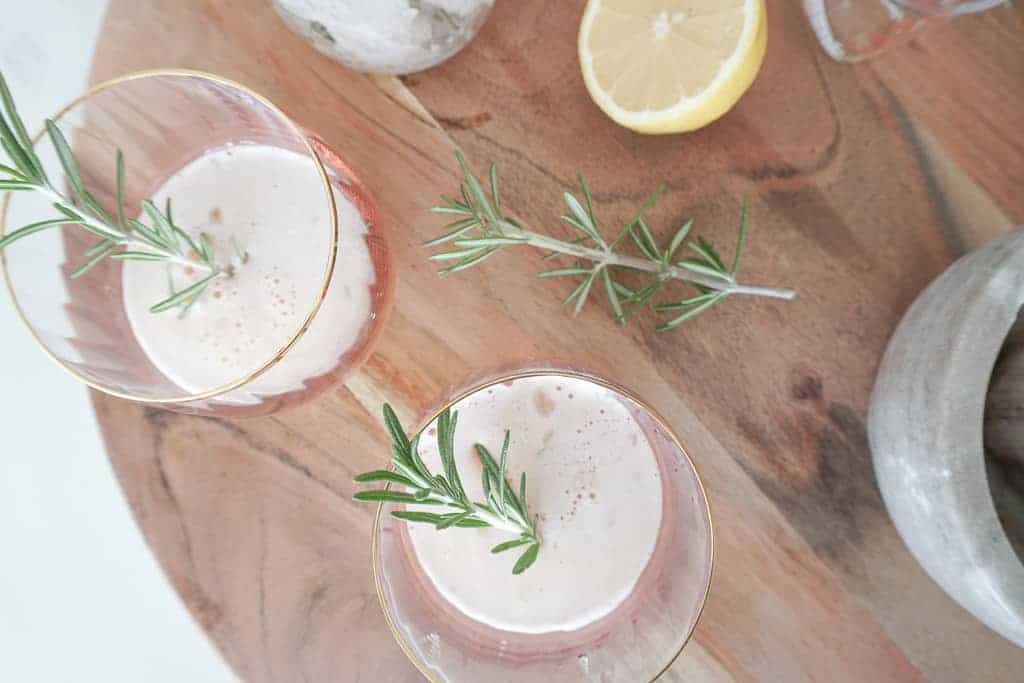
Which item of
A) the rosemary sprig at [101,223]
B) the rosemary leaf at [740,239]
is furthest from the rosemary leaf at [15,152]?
the rosemary leaf at [740,239]

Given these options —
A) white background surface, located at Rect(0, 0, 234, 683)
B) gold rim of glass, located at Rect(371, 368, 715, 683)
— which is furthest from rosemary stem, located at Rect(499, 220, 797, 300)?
white background surface, located at Rect(0, 0, 234, 683)

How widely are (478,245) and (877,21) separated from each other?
411 millimetres

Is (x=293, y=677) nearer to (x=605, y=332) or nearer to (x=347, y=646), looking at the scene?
(x=347, y=646)

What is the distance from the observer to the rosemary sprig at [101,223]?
604 millimetres

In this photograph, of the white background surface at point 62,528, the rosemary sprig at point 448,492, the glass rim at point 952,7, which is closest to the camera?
the rosemary sprig at point 448,492

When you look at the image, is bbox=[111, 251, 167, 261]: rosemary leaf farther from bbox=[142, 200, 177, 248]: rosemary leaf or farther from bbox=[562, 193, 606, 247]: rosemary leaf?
bbox=[562, 193, 606, 247]: rosemary leaf

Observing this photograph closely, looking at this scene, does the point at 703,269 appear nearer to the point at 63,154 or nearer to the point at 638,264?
the point at 638,264

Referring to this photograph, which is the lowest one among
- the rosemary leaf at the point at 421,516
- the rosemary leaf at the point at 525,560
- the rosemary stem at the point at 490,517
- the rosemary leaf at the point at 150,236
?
the rosemary leaf at the point at 525,560

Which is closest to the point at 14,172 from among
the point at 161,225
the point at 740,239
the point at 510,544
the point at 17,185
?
the point at 17,185

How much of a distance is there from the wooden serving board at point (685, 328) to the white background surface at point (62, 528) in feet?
1.14

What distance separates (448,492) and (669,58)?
1.36ft

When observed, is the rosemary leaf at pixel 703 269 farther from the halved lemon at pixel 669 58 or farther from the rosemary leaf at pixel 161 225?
the rosemary leaf at pixel 161 225

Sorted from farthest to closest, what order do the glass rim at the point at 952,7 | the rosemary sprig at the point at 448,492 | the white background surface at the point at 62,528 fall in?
1. the white background surface at the point at 62,528
2. the glass rim at the point at 952,7
3. the rosemary sprig at the point at 448,492

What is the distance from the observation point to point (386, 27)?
0.65 metres
